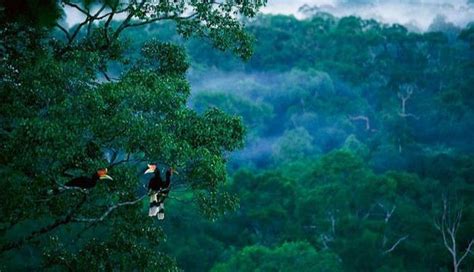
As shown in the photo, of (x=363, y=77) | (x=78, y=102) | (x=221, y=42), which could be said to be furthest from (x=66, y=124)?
(x=363, y=77)

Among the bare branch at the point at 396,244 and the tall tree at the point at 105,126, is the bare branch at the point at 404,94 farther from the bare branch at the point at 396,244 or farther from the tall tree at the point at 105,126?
the tall tree at the point at 105,126

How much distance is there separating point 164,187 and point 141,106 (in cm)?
83

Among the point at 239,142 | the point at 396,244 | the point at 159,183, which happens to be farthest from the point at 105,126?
the point at 396,244

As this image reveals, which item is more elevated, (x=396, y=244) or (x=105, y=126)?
(x=396, y=244)

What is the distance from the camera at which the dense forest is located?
692cm

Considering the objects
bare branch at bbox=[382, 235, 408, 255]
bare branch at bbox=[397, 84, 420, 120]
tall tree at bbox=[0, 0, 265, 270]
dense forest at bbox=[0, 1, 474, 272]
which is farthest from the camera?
bare branch at bbox=[397, 84, 420, 120]

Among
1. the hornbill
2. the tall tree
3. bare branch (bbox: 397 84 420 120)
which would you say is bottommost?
the hornbill

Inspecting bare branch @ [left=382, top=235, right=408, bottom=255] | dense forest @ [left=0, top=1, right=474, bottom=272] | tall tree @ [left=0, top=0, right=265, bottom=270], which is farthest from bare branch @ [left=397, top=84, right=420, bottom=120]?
tall tree @ [left=0, top=0, right=265, bottom=270]

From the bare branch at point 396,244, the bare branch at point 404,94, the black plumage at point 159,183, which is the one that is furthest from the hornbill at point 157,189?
the bare branch at point 404,94

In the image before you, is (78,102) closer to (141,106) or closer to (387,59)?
(141,106)

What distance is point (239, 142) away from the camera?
8.03 m

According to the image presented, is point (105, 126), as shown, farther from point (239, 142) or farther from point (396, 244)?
point (396, 244)

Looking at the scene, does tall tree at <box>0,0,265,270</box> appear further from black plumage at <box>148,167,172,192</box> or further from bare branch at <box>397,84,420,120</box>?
bare branch at <box>397,84,420,120</box>

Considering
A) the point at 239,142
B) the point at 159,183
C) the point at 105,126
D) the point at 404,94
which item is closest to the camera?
the point at 105,126
